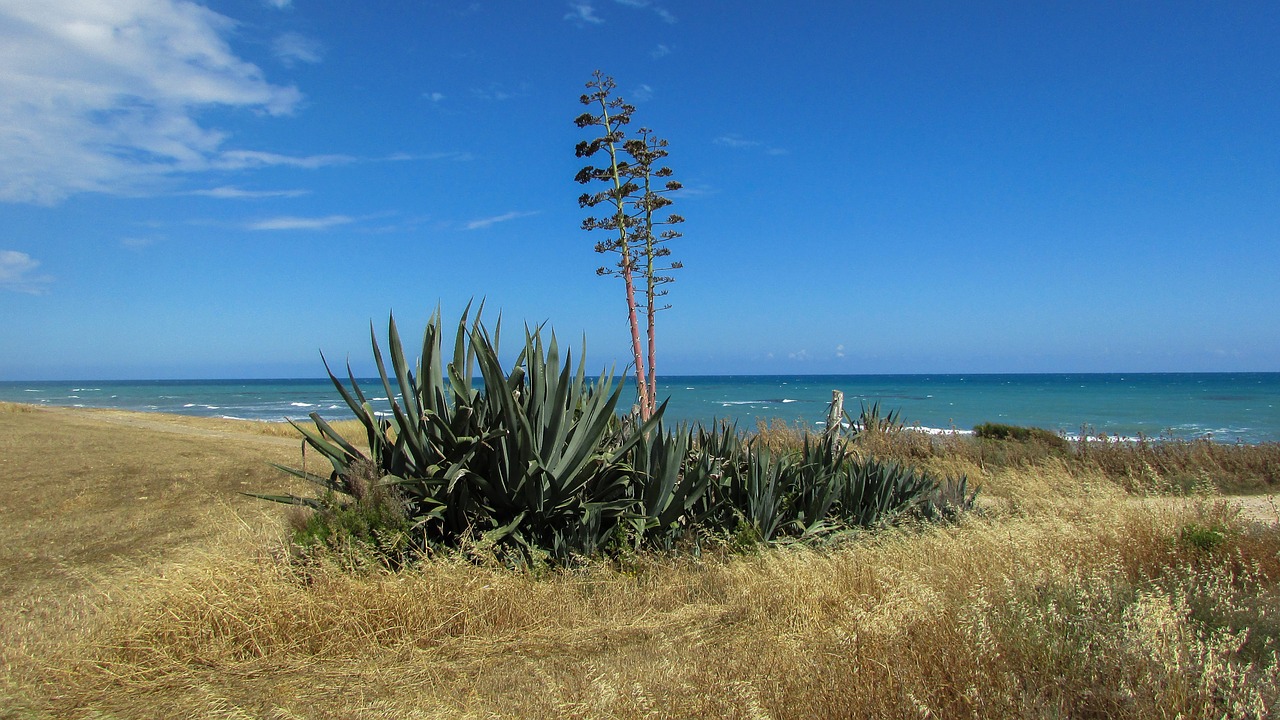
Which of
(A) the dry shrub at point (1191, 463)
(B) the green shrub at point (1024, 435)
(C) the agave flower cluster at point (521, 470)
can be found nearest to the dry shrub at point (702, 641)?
(C) the agave flower cluster at point (521, 470)

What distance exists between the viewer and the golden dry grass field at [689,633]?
123 inches

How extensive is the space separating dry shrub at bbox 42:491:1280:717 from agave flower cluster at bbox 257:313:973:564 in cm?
56

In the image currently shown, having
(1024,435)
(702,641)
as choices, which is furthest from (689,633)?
(1024,435)

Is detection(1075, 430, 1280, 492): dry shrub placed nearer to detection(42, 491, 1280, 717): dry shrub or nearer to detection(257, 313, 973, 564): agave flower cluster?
detection(42, 491, 1280, 717): dry shrub

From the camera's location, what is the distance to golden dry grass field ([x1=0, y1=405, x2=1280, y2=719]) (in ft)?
10.3

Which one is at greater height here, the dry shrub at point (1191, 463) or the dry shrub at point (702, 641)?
the dry shrub at point (702, 641)

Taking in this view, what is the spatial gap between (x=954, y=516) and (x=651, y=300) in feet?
22.5

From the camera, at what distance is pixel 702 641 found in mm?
4148

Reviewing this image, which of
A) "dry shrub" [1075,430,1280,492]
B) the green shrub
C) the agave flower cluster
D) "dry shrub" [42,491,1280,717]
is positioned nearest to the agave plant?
the agave flower cluster

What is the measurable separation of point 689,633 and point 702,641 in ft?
0.50

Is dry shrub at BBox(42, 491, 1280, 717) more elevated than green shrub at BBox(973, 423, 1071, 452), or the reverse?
dry shrub at BBox(42, 491, 1280, 717)

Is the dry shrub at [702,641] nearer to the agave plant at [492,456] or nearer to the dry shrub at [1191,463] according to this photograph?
the agave plant at [492,456]

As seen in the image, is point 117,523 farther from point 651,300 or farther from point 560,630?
point 651,300

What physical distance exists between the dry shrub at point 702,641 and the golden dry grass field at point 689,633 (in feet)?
0.05
